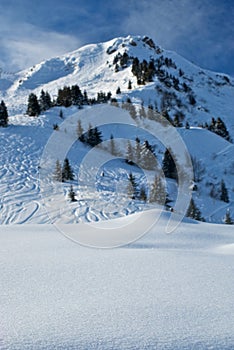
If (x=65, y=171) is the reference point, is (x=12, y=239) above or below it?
below

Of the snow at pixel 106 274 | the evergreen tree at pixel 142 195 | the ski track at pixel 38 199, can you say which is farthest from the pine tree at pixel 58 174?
the evergreen tree at pixel 142 195

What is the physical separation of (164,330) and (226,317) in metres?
0.55

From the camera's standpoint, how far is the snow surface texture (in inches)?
71.4

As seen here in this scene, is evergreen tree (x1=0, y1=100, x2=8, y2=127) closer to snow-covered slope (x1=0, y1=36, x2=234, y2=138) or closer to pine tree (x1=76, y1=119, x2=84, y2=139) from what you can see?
pine tree (x1=76, y1=119, x2=84, y2=139)

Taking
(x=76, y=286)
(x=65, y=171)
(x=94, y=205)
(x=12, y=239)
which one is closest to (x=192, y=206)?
(x=94, y=205)

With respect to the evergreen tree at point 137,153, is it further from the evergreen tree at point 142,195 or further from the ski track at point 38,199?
the evergreen tree at point 142,195

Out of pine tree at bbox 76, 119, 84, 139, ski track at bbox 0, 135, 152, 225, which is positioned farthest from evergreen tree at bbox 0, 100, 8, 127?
pine tree at bbox 76, 119, 84, 139

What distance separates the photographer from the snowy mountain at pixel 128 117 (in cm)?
1889

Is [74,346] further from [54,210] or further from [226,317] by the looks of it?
[54,210]

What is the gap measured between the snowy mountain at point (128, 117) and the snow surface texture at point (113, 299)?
406 inches

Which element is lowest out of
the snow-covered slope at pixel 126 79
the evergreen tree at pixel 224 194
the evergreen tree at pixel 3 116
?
the evergreen tree at pixel 224 194

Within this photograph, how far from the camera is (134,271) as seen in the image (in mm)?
3451

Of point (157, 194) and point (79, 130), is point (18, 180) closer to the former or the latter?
point (157, 194)

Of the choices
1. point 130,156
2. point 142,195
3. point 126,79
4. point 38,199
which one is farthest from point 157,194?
point 126,79
